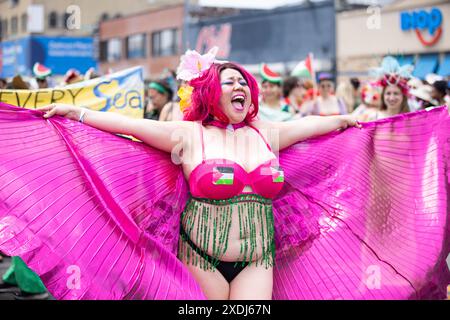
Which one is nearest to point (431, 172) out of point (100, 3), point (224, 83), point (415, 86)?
point (224, 83)

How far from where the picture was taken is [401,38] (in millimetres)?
23453

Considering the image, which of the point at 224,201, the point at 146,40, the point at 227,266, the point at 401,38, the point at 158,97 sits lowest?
the point at 227,266

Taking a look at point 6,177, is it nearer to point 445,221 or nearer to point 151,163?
point 151,163

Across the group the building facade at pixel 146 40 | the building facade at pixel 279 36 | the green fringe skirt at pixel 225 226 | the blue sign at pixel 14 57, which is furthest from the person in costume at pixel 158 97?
the building facade at pixel 146 40

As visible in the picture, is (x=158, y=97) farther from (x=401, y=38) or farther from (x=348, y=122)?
(x=401, y=38)

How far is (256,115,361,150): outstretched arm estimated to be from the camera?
416 centimetres

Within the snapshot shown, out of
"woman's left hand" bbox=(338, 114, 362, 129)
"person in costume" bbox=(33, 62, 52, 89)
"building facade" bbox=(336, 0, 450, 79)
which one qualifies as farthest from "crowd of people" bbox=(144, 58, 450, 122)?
"building facade" bbox=(336, 0, 450, 79)

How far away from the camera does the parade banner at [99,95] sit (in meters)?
6.29

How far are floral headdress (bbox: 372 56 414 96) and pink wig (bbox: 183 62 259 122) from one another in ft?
11.0

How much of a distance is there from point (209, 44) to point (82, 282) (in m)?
32.5

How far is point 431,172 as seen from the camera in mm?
4141

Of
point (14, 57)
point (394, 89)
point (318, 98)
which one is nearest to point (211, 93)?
point (394, 89)

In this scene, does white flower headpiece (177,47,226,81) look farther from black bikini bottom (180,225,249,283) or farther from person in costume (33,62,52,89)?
person in costume (33,62,52,89)

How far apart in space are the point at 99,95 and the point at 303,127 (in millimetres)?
3152
